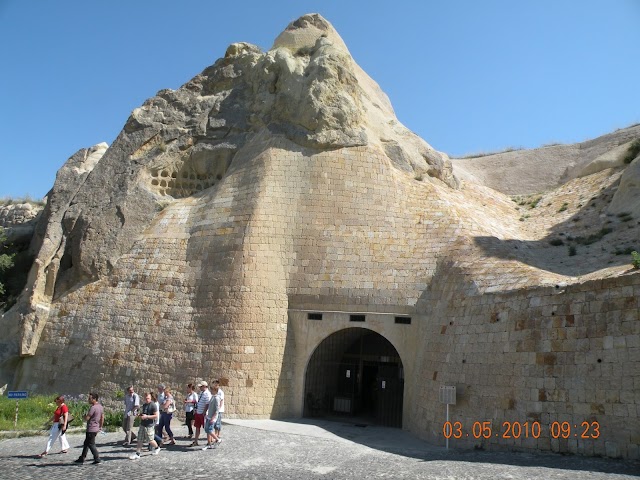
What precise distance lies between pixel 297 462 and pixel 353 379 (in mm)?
7914

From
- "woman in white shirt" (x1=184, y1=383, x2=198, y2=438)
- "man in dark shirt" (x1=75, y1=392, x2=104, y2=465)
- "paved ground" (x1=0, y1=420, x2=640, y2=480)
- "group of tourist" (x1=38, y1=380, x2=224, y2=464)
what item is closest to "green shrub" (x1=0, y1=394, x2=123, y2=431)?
"paved ground" (x1=0, y1=420, x2=640, y2=480)

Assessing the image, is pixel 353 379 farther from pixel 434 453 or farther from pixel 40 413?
pixel 40 413

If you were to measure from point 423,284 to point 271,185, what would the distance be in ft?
20.3

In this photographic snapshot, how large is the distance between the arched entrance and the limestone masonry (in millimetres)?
79

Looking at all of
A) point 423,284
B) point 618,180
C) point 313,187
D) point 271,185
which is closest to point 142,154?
point 271,185

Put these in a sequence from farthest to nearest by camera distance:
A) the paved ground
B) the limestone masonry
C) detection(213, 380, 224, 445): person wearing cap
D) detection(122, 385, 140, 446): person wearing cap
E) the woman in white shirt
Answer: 1. the woman in white shirt
2. detection(122, 385, 140, 446): person wearing cap
3. detection(213, 380, 224, 445): person wearing cap
4. the limestone masonry
5. the paved ground

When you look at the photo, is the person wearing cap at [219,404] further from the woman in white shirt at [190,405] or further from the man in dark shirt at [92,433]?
the man in dark shirt at [92,433]

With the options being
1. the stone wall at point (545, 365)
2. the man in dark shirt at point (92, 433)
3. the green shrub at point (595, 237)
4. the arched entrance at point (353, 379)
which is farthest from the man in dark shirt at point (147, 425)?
the green shrub at point (595, 237)

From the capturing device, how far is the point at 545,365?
11.4 metres

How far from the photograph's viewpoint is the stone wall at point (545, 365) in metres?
10.2

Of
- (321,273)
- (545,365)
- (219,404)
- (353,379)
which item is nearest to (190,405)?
(219,404)

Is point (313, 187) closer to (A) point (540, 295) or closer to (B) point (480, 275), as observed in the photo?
(B) point (480, 275)

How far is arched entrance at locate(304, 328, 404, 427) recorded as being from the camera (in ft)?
54.4

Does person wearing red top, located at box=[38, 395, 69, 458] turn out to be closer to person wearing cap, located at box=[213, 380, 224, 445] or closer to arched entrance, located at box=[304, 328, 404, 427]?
person wearing cap, located at box=[213, 380, 224, 445]
